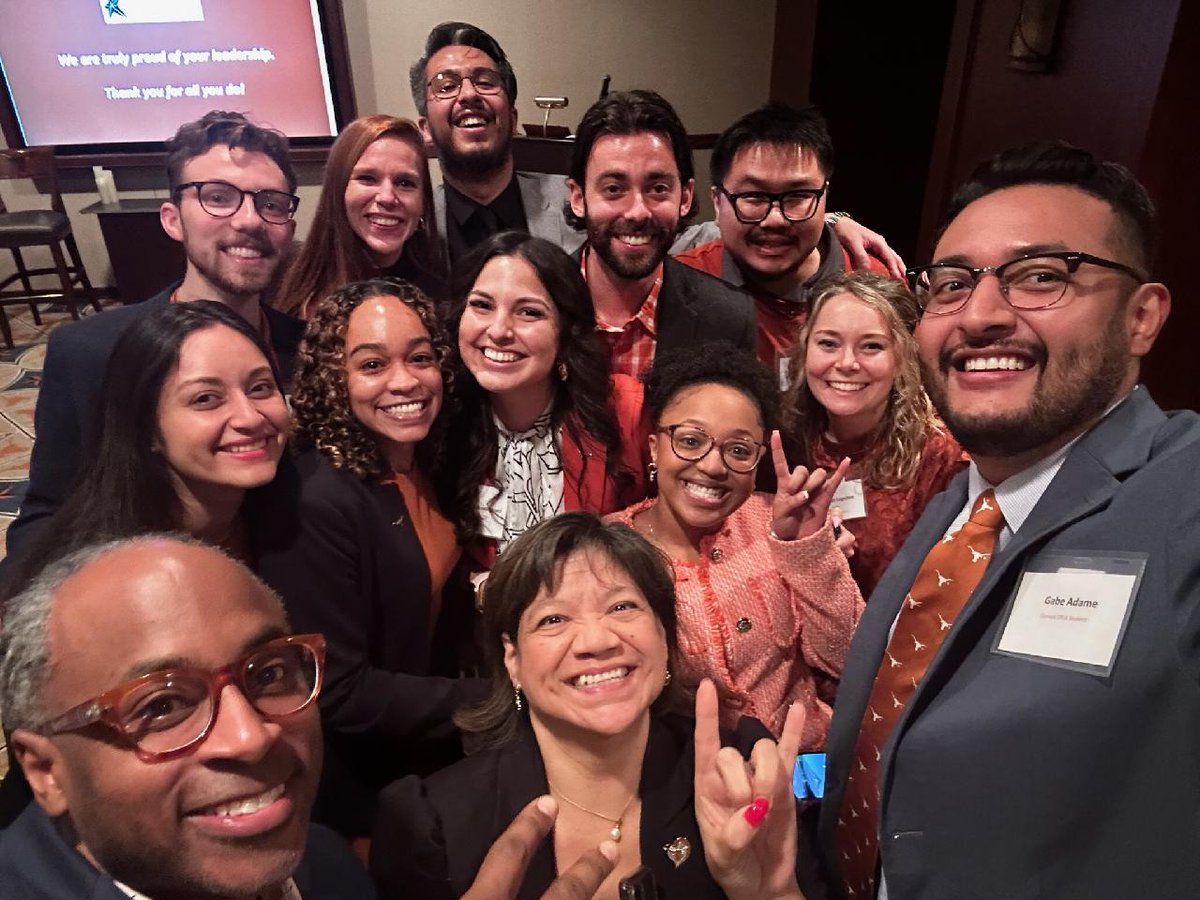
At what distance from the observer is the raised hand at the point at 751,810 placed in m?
1.31

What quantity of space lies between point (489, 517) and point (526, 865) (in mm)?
1105

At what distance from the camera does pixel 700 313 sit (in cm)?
272

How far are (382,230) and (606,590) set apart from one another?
1.92 meters

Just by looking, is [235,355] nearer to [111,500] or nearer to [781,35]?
[111,500]

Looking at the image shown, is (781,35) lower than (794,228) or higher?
higher

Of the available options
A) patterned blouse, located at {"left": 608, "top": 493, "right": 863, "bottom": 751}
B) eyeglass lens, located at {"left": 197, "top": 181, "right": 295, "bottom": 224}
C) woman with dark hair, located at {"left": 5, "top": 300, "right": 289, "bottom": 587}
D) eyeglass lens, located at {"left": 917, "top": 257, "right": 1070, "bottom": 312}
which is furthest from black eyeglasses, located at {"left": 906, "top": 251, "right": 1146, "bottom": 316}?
eyeglass lens, located at {"left": 197, "top": 181, "right": 295, "bottom": 224}

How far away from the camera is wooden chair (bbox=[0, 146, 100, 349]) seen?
18.8ft

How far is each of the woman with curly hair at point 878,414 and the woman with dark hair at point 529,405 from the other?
24.1 inches

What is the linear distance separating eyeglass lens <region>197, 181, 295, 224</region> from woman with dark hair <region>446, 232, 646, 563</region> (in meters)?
0.78

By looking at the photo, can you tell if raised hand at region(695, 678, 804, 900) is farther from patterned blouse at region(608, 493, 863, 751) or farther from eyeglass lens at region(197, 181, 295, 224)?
eyeglass lens at region(197, 181, 295, 224)

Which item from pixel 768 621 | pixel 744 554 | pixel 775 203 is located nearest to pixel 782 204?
pixel 775 203

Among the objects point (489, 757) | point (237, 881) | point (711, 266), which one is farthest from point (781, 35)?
point (237, 881)

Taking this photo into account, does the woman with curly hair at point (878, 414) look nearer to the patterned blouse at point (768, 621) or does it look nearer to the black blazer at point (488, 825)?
the patterned blouse at point (768, 621)

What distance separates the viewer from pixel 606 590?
1.53m
